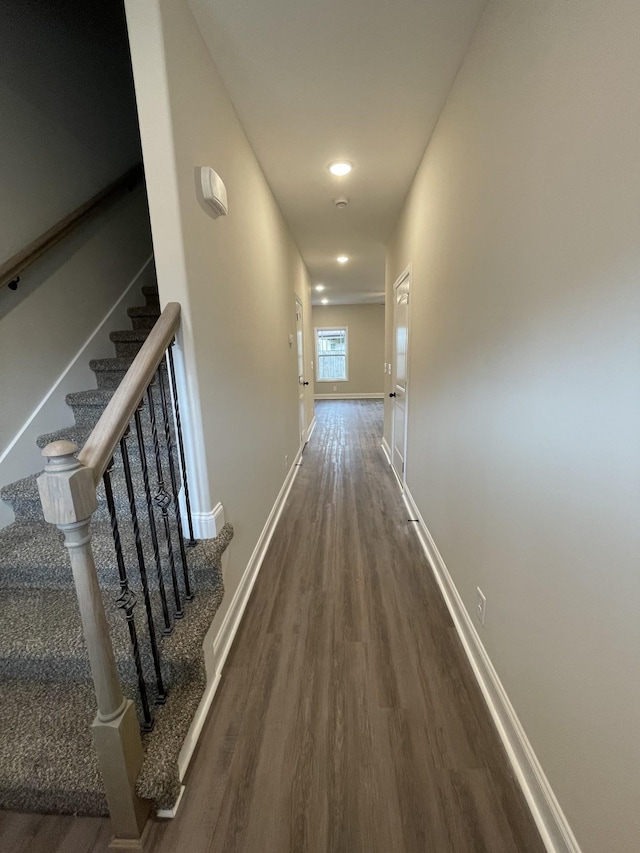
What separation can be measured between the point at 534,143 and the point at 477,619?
70.8 inches

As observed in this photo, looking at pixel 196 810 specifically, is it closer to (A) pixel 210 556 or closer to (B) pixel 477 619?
(A) pixel 210 556

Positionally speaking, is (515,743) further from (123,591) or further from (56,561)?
(56,561)

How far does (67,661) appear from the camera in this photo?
1.18m

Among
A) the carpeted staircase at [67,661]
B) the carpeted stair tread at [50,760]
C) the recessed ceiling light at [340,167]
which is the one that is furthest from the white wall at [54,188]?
the recessed ceiling light at [340,167]

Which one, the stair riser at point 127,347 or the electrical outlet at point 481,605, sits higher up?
the stair riser at point 127,347

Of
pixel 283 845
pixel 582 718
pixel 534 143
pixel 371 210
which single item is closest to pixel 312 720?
pixel 283 845

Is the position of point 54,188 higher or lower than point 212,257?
higher

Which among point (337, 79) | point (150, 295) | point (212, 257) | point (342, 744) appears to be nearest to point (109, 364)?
point (150, 295)

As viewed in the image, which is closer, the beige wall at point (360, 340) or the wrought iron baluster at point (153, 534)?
the wrought iron baluster at point (153, 534)

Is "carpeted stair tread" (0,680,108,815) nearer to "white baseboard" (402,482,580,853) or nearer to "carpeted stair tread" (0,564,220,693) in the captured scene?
"carpeted stair tread" (0,564,220,693)

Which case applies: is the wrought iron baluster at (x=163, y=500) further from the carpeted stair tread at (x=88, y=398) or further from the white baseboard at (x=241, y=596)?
the carpeted stair tread at (x=88, y=398)

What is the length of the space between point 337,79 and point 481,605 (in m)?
2.63

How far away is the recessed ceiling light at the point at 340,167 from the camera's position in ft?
8.19

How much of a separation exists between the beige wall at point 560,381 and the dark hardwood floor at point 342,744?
234 mm
